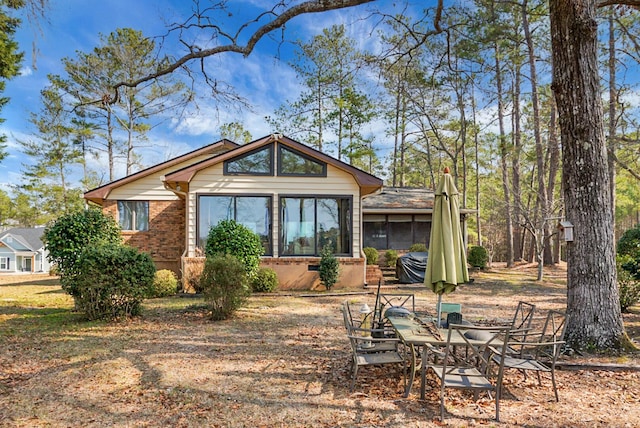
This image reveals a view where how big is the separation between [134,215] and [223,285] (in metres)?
7.67

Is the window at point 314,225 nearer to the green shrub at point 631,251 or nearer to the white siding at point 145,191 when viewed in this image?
the white siding at point 145,191

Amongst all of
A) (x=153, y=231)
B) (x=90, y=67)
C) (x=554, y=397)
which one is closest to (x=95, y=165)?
(x=90, y=67)

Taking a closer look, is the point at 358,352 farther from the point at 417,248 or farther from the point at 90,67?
the point at 90,67

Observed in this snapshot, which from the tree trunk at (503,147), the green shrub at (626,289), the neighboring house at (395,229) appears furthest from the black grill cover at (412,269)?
the green shrub at (626,289)

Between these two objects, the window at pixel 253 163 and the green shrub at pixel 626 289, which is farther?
the window at pixel 253 163

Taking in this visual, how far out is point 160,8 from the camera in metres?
6.46

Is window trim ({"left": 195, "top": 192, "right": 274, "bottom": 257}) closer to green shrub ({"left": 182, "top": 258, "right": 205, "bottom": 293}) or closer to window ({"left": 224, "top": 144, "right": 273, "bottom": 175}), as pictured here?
green shrub ({"left": 182, "top": 258, "right": 205, "bottom": 293})

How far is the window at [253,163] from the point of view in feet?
37.3

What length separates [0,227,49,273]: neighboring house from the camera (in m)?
26.4

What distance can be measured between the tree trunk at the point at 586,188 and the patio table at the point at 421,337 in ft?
6.88

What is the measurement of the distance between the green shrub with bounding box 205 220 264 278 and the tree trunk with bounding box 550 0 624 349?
6844 mm

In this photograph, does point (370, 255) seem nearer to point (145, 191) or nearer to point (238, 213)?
point (238, 213)

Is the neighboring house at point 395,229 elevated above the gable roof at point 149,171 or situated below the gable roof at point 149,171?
below

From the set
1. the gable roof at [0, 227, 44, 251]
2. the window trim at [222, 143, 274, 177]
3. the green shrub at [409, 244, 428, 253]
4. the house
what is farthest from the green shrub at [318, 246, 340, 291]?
the gable roof at [0, 227, 44, 251]
